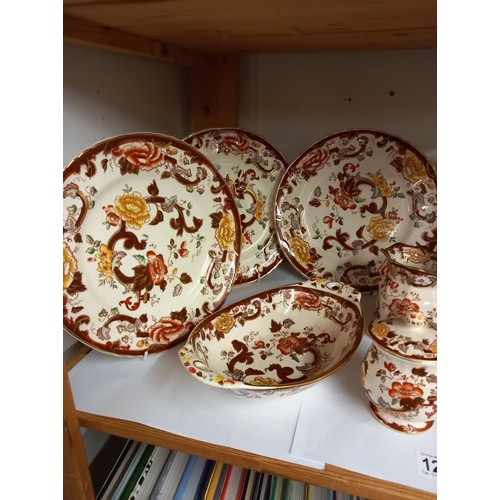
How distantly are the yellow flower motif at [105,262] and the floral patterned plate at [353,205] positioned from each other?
36cm

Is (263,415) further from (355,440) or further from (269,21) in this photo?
(269,21)

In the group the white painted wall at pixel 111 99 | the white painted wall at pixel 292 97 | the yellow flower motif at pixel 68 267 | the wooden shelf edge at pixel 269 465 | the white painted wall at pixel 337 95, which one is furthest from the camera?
the white painted wall at pixel 337 95

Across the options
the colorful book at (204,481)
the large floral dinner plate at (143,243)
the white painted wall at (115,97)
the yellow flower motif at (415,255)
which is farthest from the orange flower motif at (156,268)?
the yellow flower motif at (415,255)

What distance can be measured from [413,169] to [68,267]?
0.65m

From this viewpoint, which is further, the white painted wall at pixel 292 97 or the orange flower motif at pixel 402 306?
the white painted wall at pixel 292 97

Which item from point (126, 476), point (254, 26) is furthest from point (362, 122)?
point (126, 476)

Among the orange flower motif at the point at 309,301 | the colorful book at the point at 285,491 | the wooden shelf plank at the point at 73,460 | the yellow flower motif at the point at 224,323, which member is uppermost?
the orange flower motif at the point at 309,301

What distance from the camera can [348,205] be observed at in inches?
34.9

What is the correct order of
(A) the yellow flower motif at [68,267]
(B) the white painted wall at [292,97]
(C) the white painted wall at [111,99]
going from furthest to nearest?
(B) the white painted wall at [292,97] < (C) the white painted wall at [111,99] < (A) the yellow flower motif at [68,267]

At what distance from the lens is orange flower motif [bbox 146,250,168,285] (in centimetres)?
70

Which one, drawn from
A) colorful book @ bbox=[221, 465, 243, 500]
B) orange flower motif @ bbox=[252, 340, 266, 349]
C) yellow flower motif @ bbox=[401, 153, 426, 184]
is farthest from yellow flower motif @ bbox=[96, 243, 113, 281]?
yellow flower motif @ bbox=[401, 153, 426, 184]

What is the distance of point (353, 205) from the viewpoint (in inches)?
34.8

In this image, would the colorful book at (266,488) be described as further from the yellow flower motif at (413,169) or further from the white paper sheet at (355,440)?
the yellow flower motif at (413,169)

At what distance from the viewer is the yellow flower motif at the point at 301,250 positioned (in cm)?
87
